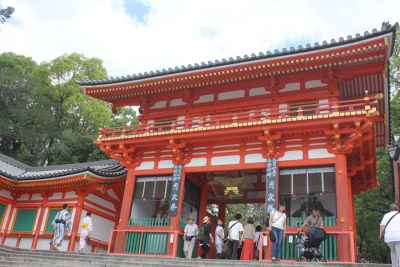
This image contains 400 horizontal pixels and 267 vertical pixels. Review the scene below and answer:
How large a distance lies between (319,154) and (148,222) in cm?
682

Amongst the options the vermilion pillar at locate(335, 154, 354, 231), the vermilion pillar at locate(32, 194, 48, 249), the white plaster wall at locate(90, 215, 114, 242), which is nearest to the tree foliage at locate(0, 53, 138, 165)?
the vermilion pillar at locate(32, 194, 48, 249)

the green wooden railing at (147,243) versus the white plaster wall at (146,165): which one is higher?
the white plaster wall at (146,165)

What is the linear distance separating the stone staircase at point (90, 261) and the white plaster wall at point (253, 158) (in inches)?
200

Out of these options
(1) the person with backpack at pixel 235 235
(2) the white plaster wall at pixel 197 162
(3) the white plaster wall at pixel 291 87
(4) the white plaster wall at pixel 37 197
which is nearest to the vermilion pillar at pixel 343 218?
(1) the person with backpack at pixel 235 235

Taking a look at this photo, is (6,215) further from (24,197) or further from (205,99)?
(205,99)

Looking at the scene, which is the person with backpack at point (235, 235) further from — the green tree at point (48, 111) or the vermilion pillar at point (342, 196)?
the green tree at point (48, 111)

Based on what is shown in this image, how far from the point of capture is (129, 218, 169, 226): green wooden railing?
14.6 metres

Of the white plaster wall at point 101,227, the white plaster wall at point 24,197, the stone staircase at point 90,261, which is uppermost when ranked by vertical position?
the white plaster wall at point 24,197

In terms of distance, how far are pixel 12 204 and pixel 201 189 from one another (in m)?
10.3

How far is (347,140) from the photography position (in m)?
12.8

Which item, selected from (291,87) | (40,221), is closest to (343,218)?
(291,87)

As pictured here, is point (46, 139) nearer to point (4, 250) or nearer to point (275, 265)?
point (4, 250)

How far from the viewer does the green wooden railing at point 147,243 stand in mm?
14039

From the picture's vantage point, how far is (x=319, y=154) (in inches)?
527
